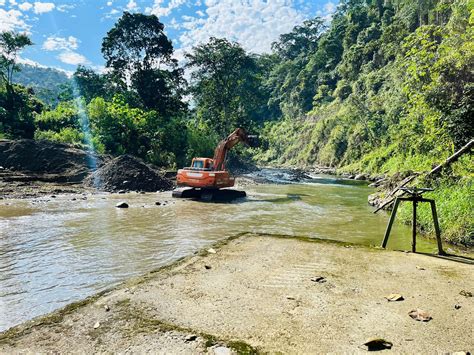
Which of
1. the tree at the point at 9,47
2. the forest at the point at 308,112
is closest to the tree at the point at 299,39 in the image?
the forest at the point at 308,112

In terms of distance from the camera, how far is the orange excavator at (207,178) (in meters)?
18.2

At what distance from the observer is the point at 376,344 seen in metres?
3.79

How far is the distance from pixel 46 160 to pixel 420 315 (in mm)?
24498

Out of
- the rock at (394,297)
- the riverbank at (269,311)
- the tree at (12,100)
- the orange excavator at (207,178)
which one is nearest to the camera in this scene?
the riverbank at (269,311)

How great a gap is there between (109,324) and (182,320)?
2.88 feet

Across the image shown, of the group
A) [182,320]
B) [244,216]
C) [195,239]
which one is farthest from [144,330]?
[244,216]

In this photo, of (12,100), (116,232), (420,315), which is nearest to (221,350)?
(420,315)

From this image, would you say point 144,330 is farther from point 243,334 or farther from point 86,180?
point 86,180

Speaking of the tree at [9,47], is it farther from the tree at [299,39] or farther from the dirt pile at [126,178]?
the tree at [299,39]

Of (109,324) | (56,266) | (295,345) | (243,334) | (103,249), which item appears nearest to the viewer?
(295,345)

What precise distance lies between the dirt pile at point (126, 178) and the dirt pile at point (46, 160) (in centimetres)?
167

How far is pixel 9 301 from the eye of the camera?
18.8 ft

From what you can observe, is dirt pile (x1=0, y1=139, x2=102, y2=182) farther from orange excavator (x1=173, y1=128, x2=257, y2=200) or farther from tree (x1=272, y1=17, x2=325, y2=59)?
tree (x1=272, y1=17, x2=325, y2=59)

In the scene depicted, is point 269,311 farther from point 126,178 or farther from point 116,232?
point 126,178
